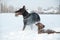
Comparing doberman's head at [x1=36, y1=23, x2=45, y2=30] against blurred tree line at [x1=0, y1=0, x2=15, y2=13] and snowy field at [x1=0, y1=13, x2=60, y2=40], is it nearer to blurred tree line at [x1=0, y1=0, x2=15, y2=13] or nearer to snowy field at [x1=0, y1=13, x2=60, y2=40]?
snowy field at [x1=0, y1=13, x2=60, y2=40]

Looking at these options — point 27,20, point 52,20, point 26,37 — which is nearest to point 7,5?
point 27,20

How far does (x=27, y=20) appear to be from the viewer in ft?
4.58

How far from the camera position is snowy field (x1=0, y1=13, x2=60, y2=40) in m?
1.36

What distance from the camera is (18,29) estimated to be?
137 centimetres

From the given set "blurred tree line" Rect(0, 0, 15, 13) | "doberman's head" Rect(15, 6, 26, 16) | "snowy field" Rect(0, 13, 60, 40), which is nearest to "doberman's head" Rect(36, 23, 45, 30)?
"snowy field" Rect(0, 13, 60, 40)

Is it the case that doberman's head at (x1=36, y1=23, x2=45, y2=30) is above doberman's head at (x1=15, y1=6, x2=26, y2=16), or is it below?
below

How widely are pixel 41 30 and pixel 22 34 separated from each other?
8.9 inches

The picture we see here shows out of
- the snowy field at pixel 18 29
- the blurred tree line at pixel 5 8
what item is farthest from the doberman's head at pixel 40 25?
the blurred tree line at pixel 5 8

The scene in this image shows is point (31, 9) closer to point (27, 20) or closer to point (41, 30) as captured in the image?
point (27, 20)

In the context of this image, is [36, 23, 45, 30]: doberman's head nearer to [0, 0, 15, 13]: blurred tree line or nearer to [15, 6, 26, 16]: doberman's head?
[15, 6, 26, 16]: doberman's head

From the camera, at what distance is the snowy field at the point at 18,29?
1.36 meters

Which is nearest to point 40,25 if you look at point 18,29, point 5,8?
point 18,29

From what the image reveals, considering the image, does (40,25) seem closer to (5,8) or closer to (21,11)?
(21,11)

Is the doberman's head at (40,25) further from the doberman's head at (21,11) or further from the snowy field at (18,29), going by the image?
the doberman's head at (21,11)
